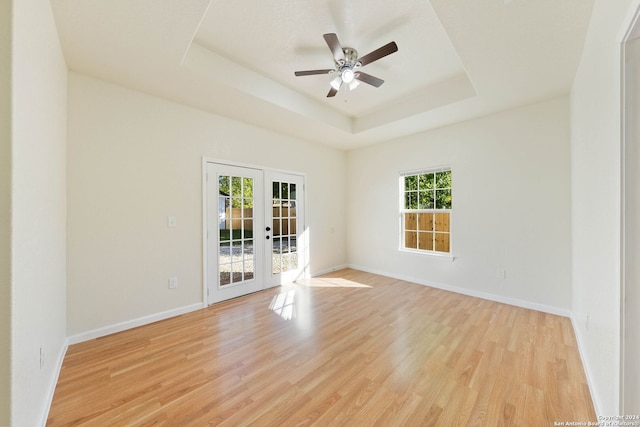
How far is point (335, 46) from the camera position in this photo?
7.09 feet

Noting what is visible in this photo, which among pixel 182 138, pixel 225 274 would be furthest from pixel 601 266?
pixel 182 138

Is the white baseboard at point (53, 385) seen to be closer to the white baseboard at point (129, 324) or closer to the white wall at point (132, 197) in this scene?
the white baseboard at point (129, 324)

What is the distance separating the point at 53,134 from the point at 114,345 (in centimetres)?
191

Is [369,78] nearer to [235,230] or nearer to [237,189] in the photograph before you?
[237,189]

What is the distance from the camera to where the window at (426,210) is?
404 cm

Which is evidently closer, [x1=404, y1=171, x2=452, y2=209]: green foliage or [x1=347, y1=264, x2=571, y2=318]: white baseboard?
[x1=347, y1=264, x2=571, y2=318]: white baseboard

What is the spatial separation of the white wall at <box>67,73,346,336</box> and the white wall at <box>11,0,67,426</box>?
416 mm

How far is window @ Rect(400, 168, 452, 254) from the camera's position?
404 centimetres

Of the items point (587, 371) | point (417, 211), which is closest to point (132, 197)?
Answer: point (417, 211)

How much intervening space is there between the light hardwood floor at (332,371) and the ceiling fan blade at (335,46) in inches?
105

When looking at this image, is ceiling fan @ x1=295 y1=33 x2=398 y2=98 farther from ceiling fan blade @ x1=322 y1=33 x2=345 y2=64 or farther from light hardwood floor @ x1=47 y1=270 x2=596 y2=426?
light hardwood floor @ x1=47 y1=270 x2=596 y2=426

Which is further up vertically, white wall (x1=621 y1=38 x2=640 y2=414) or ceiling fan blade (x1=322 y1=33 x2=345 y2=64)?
ceiling fan blade (x1=322 y1=33 x2=345 y2=64)

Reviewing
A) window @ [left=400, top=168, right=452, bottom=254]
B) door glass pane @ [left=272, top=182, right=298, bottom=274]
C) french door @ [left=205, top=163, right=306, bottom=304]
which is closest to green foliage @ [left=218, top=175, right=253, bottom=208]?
french door @ [left=205, top=163, right=306, bottom=304]

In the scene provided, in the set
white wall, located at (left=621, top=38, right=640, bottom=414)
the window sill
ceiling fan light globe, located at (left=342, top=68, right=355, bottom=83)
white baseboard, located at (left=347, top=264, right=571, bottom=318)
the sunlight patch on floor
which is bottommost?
the sunlight patch on floor
